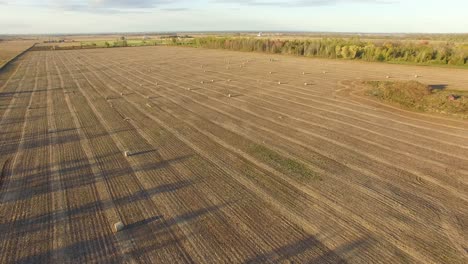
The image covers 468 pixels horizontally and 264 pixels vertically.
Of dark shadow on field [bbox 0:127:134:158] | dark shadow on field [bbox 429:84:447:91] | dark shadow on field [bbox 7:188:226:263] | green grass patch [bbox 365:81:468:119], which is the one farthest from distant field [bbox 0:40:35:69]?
dark shadow on field [bbox 429:84:447:91]

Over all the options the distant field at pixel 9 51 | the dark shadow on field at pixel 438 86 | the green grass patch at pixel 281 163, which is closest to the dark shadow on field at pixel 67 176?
the green grass patch at pixel 281 163

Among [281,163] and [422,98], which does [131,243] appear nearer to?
[281,163]

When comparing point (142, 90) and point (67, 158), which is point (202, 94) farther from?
point (67, 158)

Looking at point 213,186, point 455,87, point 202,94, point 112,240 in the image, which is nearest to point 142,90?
point 202,94

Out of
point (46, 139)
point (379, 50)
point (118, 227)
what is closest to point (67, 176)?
point (118, 227)

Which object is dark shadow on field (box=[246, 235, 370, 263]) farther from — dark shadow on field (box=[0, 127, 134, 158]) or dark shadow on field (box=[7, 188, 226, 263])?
dark shadow on field (box=[0, 127, 134, 158])

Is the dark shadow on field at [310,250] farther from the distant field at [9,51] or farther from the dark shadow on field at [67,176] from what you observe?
the distant field at [9,51]
